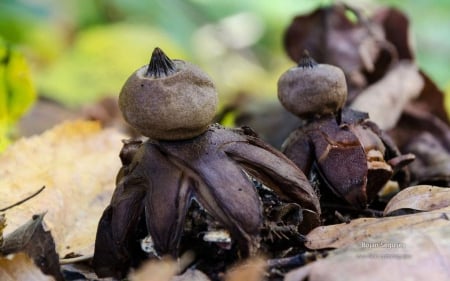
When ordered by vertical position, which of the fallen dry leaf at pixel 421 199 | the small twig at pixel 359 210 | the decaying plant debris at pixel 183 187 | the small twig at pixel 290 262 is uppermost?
the decaying plant debris at pixel 183 187

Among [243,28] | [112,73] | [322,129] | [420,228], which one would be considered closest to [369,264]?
[420,228]

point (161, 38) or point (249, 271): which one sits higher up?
point (161, 38)

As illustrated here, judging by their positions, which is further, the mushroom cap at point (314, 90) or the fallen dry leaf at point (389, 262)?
the mushroom cap at point (314, 90)

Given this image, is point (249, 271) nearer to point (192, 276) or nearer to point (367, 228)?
point (192, 276)

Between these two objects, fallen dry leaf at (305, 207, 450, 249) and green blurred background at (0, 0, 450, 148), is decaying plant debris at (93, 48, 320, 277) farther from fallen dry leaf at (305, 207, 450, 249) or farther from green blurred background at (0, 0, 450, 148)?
green blurred background at (0, 0, 450, 148)

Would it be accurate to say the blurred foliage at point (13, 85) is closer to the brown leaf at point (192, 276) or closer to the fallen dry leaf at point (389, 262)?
the brown leaf at point (192, 276)

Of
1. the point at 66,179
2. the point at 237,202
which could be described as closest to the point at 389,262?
the point at 237,202

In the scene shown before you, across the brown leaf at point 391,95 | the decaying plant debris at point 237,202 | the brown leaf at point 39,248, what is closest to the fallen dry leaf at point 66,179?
the decaying plant debris at point 237,202
